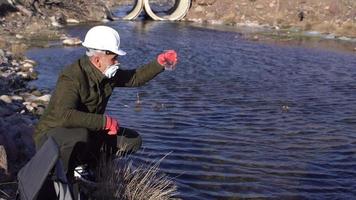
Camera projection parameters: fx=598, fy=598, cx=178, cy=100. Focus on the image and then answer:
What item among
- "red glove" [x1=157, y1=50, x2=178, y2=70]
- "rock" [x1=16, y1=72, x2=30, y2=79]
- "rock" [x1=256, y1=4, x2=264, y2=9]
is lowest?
"rock" [x1=256, y1=4, x2=264, y2=9]

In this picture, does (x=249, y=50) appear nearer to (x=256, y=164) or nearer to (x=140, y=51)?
(x=140, y=51)

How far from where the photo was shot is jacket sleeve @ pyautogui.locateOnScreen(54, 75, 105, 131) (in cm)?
538

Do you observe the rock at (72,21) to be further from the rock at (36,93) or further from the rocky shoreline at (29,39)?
the rock at (36,93)

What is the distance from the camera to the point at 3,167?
5984mm

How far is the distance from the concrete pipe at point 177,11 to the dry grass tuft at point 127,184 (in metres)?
40.7

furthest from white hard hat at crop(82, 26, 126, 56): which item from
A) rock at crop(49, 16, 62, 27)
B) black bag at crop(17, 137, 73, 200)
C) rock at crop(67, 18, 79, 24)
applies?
rock at crop(67, 18, 79, 24)

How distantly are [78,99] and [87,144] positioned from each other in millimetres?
479

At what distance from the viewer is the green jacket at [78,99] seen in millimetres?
5395

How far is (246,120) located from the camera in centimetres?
1296

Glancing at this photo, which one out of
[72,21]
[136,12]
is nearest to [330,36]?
[72,21]

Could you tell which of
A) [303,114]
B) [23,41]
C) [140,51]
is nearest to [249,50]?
[140,51]

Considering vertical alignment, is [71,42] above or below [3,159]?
below

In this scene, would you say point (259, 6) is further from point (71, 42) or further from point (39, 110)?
point (39, 110)

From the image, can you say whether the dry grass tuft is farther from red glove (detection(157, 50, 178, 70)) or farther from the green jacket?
red glove (detection(157, 50, 178, 70))
